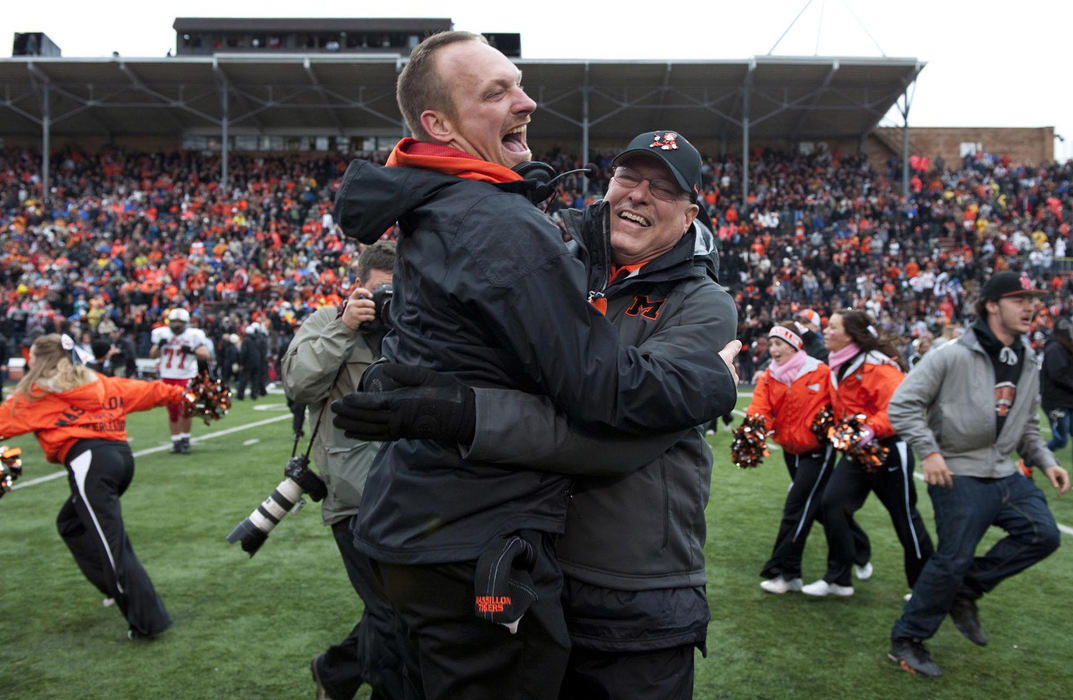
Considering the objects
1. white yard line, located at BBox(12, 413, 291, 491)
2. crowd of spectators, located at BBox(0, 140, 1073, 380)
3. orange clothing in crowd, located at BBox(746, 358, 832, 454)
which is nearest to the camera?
orange clothing in crowd, located at BBox(746, 358, 832, 454)

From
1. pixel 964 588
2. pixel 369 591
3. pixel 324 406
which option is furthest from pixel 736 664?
pixel 324 406

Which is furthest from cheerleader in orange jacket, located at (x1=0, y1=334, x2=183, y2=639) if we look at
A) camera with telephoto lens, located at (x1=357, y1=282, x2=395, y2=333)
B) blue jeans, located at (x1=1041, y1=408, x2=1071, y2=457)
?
blue jeans, located at (x1=1041, y1=408, x2=1071, y2=457)

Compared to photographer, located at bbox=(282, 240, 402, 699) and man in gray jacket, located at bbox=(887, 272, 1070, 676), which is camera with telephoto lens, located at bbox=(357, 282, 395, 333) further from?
man in gray jacket, located at bbox=(887, 272, 1070, 676)

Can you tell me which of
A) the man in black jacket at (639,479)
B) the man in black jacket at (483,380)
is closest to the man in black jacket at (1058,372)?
the man in black jacket at (639,479)

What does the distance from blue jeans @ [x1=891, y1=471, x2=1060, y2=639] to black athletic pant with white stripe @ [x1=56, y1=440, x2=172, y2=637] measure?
164 inches

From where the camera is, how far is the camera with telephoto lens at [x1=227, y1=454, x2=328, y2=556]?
3205 mm

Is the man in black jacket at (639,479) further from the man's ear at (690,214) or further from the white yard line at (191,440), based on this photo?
the white yard line at (191,440)

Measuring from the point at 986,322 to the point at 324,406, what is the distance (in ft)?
11.3

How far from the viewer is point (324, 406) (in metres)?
4.00

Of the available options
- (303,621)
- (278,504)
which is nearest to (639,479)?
(278,504)

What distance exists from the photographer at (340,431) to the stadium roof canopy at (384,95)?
2857 centimetres

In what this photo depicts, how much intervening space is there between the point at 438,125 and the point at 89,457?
399 cm

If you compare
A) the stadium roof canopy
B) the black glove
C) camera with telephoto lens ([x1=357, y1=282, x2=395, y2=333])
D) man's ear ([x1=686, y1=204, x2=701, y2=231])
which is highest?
the stadium roof canopy

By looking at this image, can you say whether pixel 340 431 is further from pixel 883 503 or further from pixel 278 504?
pixel 883 503
